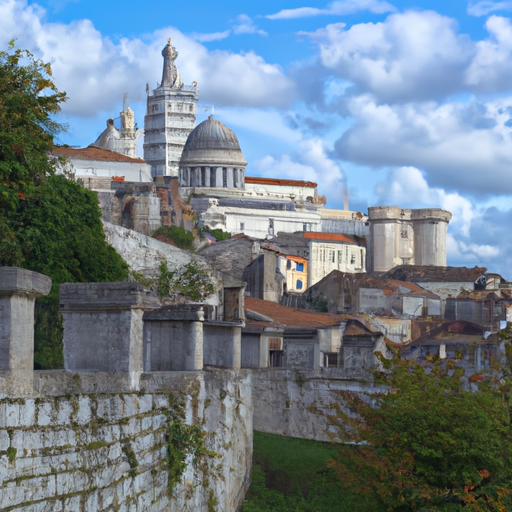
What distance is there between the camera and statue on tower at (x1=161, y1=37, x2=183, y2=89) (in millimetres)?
167125

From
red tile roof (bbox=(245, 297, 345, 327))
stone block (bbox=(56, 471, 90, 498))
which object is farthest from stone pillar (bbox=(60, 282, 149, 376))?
red tile roof (bbox=(245, 297, 345, 327))

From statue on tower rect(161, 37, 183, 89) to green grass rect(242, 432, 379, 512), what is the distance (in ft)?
463

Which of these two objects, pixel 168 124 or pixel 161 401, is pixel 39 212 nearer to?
pixel 161 401

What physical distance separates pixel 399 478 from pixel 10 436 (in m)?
13.5

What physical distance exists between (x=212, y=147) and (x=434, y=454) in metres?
117

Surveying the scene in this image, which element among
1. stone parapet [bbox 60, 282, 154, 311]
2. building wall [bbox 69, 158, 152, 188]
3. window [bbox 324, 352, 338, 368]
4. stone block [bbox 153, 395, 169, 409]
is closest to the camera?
stone block [bbox 153, 395, 169, 409]

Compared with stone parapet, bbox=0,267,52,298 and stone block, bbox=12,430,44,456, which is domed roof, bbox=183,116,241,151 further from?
stone block, bbox=12,430,44,456

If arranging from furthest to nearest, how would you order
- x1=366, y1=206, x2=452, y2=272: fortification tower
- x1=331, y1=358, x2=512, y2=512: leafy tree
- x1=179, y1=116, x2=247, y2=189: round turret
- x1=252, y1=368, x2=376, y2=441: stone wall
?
x1=179, y1=116, x2=247, y2=189: round turret, x1=366, y1=206, x2=452, y2=272: fortification tower, x1=252, y1=368, x2=376, y2=441: stone wall, x1=331, y1=358, x2=512, y2=512: leafy tree

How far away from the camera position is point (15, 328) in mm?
12211

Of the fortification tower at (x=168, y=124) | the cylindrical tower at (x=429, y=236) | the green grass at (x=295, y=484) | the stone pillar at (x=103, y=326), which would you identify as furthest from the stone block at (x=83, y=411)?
the fortification tower at (x=168, y=124)

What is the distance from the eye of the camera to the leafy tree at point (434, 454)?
22.5m

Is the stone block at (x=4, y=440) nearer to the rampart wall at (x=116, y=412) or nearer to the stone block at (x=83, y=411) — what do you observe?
the rampart wall at (x=116, y=412)

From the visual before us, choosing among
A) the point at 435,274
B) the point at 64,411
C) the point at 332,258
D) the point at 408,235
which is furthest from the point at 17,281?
the point at 408,235

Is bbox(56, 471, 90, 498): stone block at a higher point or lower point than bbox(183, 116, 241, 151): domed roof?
lower
